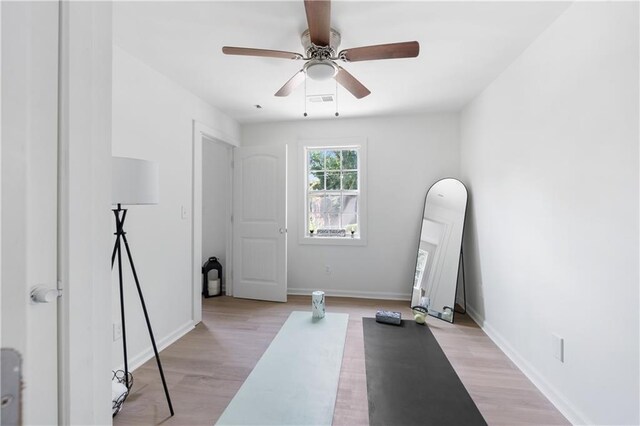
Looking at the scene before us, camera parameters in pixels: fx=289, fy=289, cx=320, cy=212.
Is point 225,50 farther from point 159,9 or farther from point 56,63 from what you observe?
point 56,63

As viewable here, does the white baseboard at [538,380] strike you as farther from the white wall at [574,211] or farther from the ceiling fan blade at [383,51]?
the ceiling fan blade at [383,51]

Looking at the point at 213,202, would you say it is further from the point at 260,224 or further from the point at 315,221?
the point at 315,221

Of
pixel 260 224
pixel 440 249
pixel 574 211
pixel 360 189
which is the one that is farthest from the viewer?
pixel 360 189

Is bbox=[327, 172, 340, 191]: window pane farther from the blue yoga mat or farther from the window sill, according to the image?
the blue yoga mat

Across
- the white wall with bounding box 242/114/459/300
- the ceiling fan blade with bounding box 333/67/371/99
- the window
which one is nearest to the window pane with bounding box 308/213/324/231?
the window

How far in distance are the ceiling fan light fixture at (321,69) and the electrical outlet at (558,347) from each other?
2.29 metres

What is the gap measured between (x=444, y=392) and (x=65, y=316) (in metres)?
2.13

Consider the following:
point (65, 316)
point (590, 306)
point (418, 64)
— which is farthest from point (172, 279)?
point (590, 306)

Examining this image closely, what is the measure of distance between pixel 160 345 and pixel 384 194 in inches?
117

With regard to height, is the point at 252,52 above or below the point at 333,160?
above

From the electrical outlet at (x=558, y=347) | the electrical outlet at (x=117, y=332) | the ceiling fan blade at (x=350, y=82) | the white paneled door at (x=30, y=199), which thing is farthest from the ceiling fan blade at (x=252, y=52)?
the electrical outlet at (x=558, y=347)

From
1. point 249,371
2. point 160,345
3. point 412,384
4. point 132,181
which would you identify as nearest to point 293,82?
point 132,181

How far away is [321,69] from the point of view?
2.03 m

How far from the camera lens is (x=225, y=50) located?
182cm
